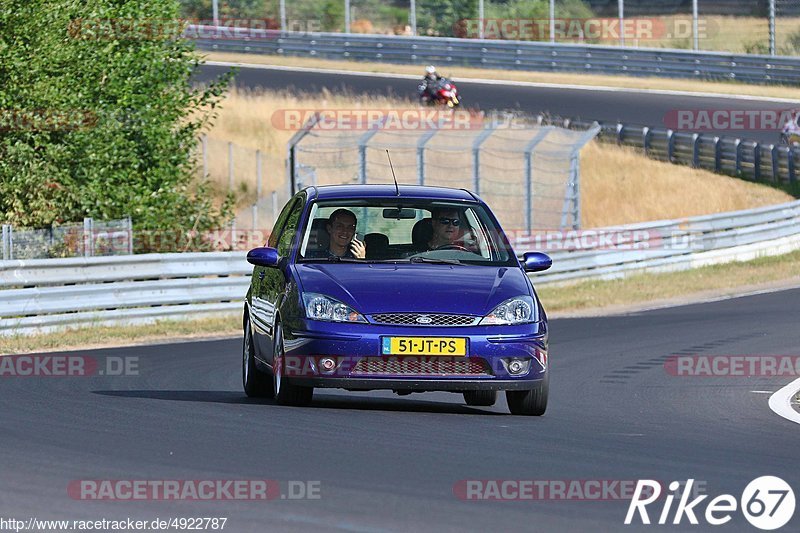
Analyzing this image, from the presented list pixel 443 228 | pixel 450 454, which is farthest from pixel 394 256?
pixel 450 454

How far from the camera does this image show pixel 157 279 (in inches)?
820

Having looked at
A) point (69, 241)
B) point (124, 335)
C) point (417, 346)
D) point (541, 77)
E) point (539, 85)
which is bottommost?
point (124, 335)

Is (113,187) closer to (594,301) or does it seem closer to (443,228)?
(594,301)

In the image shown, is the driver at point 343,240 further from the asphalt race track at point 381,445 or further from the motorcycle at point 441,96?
the motorcycle at point 441,96

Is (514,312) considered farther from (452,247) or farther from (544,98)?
(544,98)

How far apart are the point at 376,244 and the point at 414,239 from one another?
0.30 meters

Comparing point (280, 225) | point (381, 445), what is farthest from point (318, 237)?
point (381, 445)

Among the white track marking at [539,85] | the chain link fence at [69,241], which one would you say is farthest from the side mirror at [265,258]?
the white track marking at [539,85]

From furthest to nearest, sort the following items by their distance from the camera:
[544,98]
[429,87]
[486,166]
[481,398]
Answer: [544,98], [429,87], [486,166], [481,398]

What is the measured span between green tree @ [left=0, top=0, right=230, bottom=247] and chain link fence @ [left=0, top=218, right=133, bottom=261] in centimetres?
248

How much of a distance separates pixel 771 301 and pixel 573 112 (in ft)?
69.0

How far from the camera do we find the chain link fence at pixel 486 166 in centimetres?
2766

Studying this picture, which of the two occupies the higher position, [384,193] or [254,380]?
[384,193]

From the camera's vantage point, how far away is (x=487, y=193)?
32.1 meters
